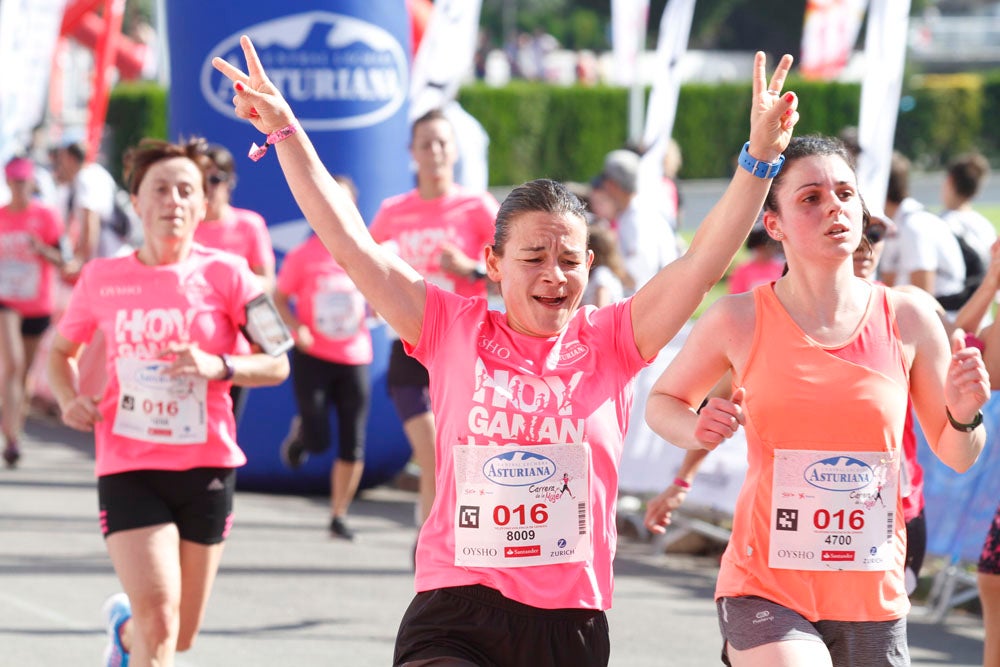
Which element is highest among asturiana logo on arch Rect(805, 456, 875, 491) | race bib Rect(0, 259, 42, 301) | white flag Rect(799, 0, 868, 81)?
white flag Rect(799, 0, 868, 81)

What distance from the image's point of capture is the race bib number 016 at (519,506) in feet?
12.2

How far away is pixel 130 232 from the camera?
13828 mm

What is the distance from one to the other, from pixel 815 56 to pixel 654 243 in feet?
20.9

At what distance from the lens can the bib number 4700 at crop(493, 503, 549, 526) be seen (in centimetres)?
374

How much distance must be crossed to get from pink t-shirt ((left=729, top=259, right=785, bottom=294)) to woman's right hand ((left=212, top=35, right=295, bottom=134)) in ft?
16.6

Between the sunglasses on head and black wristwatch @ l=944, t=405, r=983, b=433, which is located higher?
the sunglasses on head

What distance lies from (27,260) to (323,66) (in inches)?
110

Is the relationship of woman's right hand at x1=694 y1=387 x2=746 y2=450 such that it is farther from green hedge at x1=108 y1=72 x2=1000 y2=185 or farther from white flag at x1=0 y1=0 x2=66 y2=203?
green hedge at x1=108 y1=72 x2=1000 y2=185

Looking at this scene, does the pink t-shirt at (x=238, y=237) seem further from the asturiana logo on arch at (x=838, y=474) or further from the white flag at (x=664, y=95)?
the asturiana logo on arch at (x=838, y=474)

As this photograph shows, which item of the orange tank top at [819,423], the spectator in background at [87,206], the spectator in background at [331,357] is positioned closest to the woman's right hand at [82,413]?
the orange tank top at [819,423]

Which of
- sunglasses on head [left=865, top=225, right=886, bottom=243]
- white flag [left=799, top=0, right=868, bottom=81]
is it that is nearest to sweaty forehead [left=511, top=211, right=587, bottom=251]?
sunglasses on head [left=865, top=225, right=886, bottom=243]

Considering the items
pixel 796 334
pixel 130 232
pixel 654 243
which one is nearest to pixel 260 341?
pixel 796 334

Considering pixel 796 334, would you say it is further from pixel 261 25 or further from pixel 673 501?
pixel 261 25

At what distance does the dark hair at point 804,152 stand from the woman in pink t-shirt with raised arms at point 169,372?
2.03 metres
